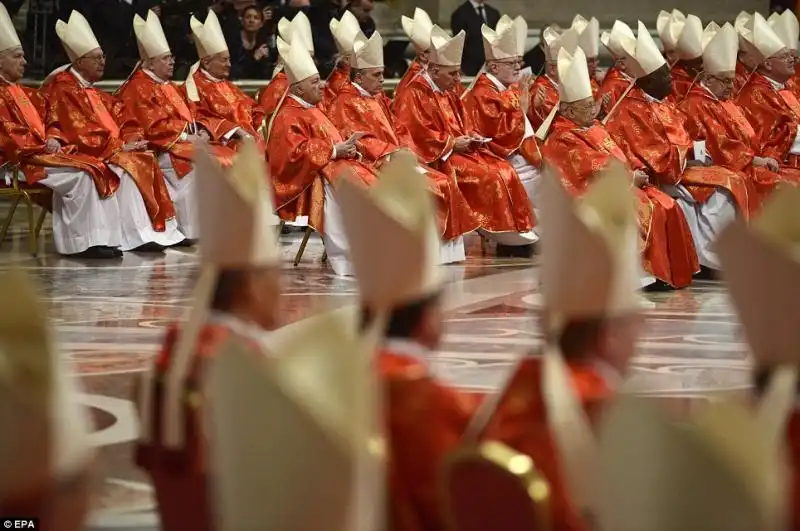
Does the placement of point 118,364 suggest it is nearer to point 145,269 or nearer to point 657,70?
point 145,269

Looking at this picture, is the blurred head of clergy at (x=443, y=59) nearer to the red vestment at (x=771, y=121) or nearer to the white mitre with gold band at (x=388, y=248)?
the red vestment at (x=771, y=121)

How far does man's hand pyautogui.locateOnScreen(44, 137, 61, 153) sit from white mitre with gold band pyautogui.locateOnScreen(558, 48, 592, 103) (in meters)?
3.51

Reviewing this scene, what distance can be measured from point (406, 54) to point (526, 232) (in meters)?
5.29

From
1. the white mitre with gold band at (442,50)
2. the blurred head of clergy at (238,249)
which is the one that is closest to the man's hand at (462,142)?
the white mitre with gold band at (442,50)

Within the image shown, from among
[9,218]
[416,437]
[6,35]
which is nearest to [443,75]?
[6,35]

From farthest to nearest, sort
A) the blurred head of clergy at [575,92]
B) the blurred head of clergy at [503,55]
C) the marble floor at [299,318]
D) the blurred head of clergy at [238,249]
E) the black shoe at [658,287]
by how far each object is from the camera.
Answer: the blurred head of clergy at [503,55], the blurred head of clergy at [575,92], the black shoe at [658,287], the marble floor at [299,318], the blurred head of clergy at [238,249]

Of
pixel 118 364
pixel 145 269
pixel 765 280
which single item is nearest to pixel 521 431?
pixel 765 280

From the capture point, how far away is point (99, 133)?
31.8ft

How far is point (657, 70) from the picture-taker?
8969 millimetres

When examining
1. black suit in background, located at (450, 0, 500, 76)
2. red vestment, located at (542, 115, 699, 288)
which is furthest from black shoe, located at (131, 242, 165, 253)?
black suit in background, located at (450, 0, 500, 76)

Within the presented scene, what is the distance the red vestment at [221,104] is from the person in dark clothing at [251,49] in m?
2.69

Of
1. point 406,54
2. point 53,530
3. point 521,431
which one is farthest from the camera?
point 406,54

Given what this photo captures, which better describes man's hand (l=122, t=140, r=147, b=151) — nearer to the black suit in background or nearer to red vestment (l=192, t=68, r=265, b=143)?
red vestment (l=192, t=68, r=265, b=143)

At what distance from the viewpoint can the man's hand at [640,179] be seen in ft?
28.2
